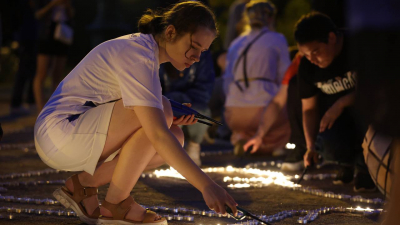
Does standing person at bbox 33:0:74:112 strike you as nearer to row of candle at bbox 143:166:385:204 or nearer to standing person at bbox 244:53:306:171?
standing person at bbox 244:53:306:171

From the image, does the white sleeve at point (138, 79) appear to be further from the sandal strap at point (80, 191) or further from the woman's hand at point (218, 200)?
the sandal strap at point (80, 191)

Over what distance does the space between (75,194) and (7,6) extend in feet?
15.3

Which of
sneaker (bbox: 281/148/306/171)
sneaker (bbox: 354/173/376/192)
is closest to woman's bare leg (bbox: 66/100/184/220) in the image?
sneaker (bbox: 354/173/376/192)

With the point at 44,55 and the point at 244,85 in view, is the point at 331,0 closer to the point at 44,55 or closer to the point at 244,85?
the point at 244,85

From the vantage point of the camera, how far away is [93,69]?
3.50 meters

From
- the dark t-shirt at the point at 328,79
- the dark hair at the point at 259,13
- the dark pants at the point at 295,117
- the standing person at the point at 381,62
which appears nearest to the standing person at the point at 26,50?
the dark hair at the point at 259,13

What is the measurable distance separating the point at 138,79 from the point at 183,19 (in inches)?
16.7

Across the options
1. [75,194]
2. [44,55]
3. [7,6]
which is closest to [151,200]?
[75,194]

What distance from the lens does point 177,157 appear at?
297 centimetres

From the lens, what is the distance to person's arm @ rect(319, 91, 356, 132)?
482cm

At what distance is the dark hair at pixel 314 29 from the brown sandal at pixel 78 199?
197cm

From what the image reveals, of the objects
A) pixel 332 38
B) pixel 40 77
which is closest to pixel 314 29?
pixel 332 38

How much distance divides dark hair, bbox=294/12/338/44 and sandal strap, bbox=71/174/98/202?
6.49 feet

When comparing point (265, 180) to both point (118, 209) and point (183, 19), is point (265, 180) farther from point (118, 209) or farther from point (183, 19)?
point (183, 19)
